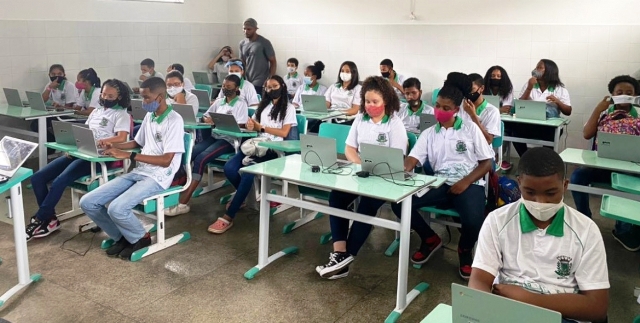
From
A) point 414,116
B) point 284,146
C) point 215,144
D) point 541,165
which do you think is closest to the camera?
point 541,165

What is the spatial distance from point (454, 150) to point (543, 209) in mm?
1653

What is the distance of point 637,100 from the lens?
4.29 m

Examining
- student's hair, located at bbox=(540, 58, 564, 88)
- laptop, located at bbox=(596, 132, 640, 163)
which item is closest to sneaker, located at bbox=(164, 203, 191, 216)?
laptop, located at bbox=(596, 132, 640, 163)

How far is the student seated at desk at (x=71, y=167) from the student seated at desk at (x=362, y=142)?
1.79m

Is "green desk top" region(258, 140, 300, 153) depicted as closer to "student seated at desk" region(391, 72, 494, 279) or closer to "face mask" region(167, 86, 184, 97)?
"student seated at desk" region(391, 72, 494, 279)

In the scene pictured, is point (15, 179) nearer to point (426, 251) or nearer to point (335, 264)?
point (335, 264)

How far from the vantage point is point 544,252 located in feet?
6.11

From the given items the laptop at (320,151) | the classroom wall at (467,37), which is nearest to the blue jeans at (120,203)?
the laptop at (320,151)

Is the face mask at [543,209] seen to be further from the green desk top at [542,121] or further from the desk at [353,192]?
the green desk top at [542,121]

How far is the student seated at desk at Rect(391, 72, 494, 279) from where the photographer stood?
3.35 m

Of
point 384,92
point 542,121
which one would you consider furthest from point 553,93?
point 384,92

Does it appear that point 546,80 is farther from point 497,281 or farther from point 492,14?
point 497,281

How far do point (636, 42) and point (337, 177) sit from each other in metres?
4.65

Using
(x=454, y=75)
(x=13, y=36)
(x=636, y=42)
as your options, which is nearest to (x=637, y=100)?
(x=454, y=75)
